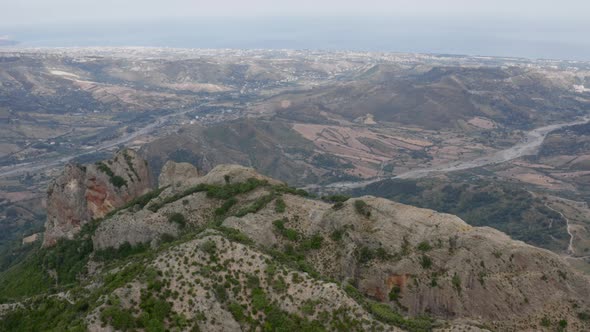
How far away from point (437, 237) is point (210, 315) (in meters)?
22.5

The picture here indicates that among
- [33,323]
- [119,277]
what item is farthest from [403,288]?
[33,323]

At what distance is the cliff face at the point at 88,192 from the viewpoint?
66.9 meters

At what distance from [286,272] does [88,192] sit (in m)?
45.2

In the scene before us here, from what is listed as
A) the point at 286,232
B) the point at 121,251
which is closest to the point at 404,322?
the point at 286,232

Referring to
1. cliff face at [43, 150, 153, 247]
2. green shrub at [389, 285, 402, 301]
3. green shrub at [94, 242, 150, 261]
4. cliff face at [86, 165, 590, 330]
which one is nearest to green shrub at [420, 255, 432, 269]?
cliff face at [86, 165, 590, 330]

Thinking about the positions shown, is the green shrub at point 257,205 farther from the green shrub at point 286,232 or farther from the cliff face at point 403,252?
the green shrub at point 286,232

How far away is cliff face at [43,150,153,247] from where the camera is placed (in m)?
66.9

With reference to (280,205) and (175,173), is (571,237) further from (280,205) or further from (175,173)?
(175,173)

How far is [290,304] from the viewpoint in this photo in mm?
31047

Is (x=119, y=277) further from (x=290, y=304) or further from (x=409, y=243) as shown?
(x=409, y=243)

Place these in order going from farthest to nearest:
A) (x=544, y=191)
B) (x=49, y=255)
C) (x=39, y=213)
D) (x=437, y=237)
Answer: (x=544, y=191), (x=39, y=213), (x=49, y=255), (x=437, y=237)

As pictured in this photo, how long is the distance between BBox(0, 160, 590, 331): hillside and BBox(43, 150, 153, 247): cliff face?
10.2m

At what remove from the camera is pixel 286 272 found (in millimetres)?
32938

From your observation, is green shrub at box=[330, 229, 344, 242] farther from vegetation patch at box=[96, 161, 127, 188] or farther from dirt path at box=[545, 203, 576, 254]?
dirt path at box=[545, 203, 576, 254]
